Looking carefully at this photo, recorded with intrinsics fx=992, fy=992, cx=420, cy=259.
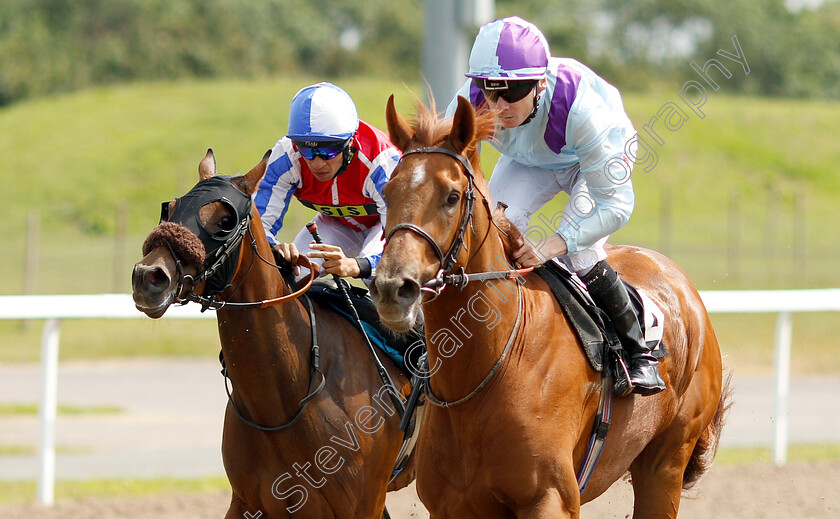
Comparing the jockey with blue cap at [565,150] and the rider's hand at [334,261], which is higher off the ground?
the jockey with blue cap at [565,150]

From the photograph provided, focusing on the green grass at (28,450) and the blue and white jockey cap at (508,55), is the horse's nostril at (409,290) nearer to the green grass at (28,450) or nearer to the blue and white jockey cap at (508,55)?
the blue and white jockey cap at (508,55)

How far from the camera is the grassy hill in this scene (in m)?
19.1

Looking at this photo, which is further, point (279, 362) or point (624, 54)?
point (624, 54)

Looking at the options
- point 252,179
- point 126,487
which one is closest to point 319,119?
point 252,179

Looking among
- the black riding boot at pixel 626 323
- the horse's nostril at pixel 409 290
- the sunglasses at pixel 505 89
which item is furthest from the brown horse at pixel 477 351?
the sunglasses at pixel 505 89

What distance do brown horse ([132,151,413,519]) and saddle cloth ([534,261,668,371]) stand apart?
0.87m

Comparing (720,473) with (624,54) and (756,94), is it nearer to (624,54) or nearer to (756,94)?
(756,94)

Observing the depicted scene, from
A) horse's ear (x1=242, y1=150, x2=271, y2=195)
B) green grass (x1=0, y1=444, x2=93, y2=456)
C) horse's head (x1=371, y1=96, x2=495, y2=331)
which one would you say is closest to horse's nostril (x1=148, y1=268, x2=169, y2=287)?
horse's ear (x1=242, y1=150, x2=271, y2=195)

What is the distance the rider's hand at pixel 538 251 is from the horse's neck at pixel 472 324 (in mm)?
80

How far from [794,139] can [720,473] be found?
22827 mm

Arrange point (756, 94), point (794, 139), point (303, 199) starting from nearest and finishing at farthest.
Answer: point (303, 199) → point (794, 139) → point (756, 94)

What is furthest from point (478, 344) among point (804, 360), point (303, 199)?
point (804, 360)

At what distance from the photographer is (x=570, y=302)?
353cm

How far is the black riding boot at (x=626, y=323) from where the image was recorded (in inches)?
142
